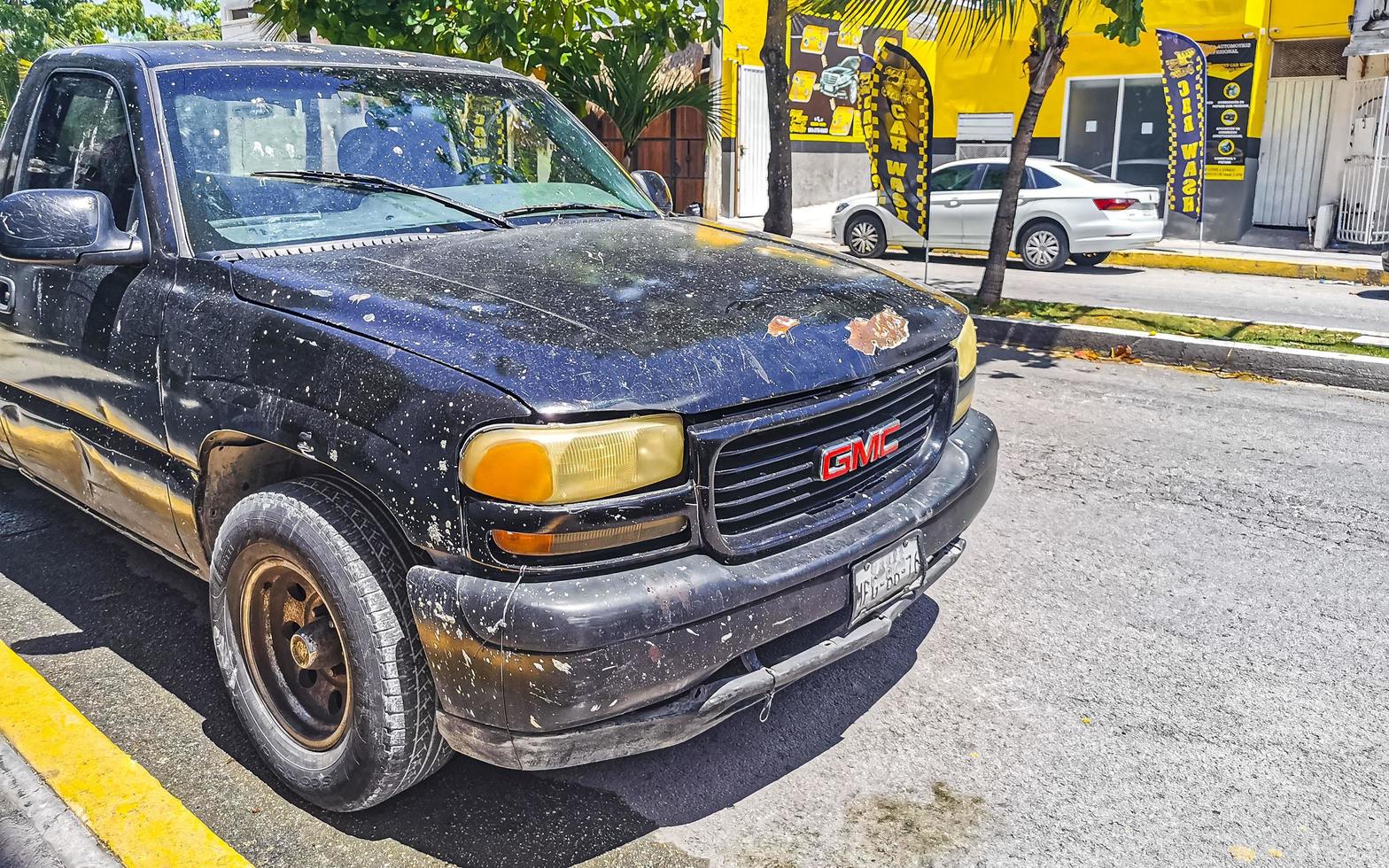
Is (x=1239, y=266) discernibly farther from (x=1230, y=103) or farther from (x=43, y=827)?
(x=43, y=827)

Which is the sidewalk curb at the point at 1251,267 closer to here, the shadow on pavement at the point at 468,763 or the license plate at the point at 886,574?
the shadow on pavement at the point at 468,763

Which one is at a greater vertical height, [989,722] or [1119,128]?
[1119,128]

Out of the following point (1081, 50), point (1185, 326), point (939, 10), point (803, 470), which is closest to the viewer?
point (803, 470)

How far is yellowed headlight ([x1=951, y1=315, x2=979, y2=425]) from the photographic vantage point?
3.34m

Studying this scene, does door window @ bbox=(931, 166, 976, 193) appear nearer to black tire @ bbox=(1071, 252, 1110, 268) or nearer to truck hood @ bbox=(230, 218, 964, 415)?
black tire @ bbox=(1071, 252, 1110, 268)

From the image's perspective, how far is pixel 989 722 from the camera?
126 inches

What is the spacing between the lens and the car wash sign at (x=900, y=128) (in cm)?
1029

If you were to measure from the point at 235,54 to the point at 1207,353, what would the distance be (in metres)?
6.87

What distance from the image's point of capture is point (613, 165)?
441 centimetres

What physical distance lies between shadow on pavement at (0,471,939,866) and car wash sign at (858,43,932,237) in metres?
7.40

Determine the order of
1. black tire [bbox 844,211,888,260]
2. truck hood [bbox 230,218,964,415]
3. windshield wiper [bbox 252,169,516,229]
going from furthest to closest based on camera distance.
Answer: black tire [bbox 844,211,888,260]
windshield wiper [bbox 252,169,516,229]
truck hood [bbox 230,218,964,415]

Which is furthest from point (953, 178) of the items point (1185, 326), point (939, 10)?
point (939, 10)

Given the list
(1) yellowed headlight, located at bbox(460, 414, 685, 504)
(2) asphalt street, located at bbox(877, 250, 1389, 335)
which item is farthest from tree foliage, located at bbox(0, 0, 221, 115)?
(1) yellowed headlight, located at bbox(460, 414, 685, 504)

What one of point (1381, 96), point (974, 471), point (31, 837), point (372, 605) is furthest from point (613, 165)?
point (1381, 96)
